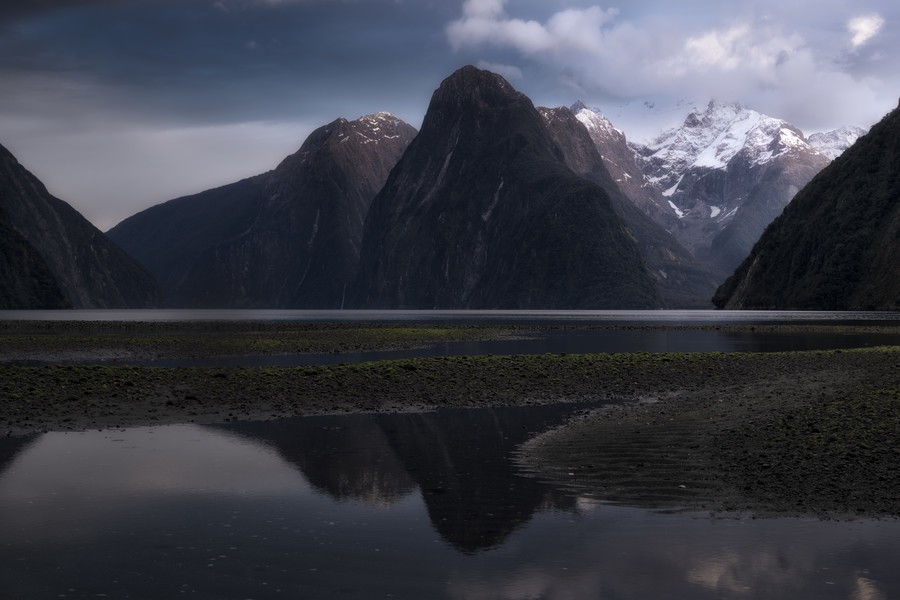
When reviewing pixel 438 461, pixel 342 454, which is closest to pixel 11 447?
pixel 342 454

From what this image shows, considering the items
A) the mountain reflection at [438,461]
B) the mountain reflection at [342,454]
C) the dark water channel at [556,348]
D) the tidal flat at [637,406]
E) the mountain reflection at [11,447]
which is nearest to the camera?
the mountain reflection at [438,461]

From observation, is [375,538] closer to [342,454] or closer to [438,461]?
[438,461]

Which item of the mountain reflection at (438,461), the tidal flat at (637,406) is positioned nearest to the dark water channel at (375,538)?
the mountain reflection at (438,461)

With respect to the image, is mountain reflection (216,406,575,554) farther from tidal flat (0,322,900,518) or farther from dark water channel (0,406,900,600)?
tidal flat (0,322,900,518)

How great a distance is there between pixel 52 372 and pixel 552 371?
2574 cm

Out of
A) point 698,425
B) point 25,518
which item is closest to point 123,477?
point 25,518

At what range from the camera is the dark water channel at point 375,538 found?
13.2 meters

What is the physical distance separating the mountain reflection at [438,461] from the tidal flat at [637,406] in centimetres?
134

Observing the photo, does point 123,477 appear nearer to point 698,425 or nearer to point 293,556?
point 293,556

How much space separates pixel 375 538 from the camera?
1605 cm

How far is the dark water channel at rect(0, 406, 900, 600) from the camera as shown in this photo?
13.2m

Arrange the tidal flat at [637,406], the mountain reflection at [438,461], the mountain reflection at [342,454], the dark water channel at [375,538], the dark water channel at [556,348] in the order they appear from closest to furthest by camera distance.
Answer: the dark water channel at [375,538] < the mountain reflection at [438,461] < the tidal flat at [637,406] < the mountain reflection at [342,454] < the dark water channel at [556,348]

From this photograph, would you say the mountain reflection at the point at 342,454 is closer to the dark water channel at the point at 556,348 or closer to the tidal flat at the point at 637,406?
the tidal flat at the point at 637,406

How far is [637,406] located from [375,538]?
21010mm
